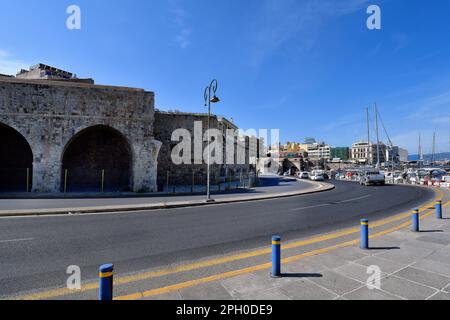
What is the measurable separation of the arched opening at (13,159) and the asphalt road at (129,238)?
55.1 ft

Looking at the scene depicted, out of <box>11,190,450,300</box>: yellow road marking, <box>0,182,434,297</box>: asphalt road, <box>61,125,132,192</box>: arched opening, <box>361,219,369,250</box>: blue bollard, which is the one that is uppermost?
<box>61,125,132,192</box>: arched opening

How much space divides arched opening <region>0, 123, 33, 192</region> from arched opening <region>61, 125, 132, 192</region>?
3401mm

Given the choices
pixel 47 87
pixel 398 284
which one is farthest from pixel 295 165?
pixel 398 284

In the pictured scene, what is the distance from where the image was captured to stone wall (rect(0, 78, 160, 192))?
18.1m

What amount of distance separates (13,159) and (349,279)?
29.2m

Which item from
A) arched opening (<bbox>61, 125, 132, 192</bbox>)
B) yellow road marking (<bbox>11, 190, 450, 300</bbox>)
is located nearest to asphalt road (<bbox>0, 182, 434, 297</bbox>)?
yellow road marking (<bbox>11, 190, 450, 300</bbox>)

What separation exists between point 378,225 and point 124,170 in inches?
931

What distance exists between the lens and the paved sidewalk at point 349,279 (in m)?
3.39

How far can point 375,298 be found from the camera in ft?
10.7

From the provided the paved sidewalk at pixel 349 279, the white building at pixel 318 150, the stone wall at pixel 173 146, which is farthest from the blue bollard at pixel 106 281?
the white building at pixel 318 150

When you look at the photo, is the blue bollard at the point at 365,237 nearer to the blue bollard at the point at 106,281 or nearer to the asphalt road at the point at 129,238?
the asphalt road at the point at 129,238

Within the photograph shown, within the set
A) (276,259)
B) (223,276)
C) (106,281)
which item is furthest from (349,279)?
(106,281)

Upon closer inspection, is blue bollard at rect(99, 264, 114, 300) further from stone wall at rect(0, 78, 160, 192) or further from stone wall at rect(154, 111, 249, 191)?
stone wall at rect(154, 111, 249, 191)

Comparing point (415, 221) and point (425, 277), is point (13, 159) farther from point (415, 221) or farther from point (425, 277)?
point (415, 221)
